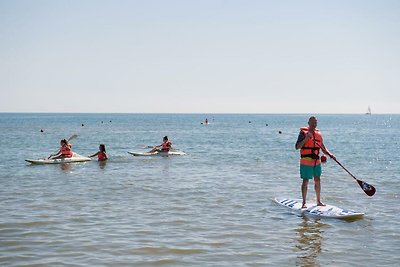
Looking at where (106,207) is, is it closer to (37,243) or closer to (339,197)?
(37,243)

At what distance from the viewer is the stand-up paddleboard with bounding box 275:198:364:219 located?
10.9 meters

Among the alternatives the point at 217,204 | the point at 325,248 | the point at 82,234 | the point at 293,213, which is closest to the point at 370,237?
the point at 325,248

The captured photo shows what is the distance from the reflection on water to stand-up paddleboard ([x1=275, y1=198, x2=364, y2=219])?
0.34 m

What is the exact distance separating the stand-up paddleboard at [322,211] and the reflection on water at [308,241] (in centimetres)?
34

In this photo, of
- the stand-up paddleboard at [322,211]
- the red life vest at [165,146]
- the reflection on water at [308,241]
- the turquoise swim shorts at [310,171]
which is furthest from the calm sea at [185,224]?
the red life vest at [165,146]

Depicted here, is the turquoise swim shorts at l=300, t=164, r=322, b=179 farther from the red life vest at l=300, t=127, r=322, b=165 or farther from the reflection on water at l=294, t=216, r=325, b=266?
the reflection on water at l=294, t=216, r=325, b=266

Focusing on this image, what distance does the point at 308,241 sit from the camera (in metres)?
9.16

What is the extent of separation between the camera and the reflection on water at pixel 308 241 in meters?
8.02

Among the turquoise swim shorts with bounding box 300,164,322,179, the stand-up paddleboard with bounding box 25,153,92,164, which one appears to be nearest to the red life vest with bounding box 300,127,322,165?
the turquoise swim shorts with bounding box 300,164,322,179

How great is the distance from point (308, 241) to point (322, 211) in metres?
2.40

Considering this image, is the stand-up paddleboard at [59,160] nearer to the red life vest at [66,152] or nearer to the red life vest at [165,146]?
the red life vest at [66,152]

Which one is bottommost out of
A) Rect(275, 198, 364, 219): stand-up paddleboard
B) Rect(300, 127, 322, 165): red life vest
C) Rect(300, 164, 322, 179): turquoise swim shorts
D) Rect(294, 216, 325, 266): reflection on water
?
Rect(294, 216, 325, 266): reflection on water

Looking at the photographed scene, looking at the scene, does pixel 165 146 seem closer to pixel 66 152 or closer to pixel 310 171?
pixel 66 152

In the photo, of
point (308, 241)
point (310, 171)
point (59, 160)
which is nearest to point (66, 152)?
point (59, 160)
